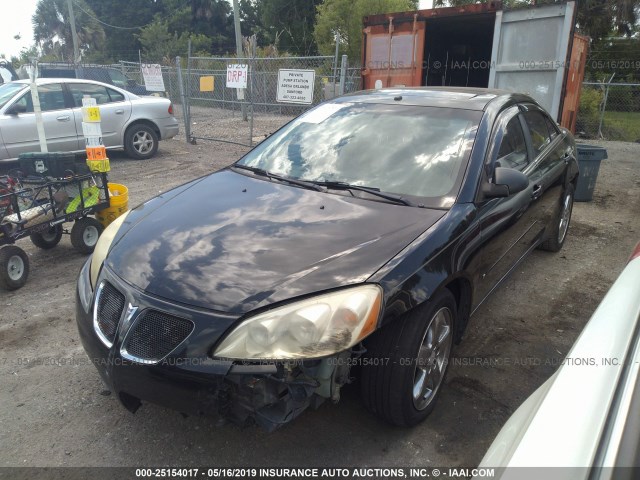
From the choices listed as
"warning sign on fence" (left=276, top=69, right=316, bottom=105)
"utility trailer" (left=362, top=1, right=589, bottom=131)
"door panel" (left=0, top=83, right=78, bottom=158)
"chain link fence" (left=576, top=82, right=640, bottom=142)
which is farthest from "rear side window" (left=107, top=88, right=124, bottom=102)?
"chain link fence" (left=576, top=82, right=640, bottom=142)

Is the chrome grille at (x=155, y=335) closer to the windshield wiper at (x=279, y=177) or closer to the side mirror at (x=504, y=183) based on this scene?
the windshield wiper at (x=279, y=177)

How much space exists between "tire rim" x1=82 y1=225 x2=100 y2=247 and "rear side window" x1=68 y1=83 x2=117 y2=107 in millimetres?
4776

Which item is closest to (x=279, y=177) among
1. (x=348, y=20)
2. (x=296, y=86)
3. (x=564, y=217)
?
(x=564, y=217)

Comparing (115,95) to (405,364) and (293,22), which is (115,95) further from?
(293,22)

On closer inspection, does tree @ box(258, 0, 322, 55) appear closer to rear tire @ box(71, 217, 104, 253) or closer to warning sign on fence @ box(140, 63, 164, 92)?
warning sign on fence @ box(140, 63, 164, 92)

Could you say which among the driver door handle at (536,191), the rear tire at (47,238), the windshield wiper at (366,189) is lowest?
the rear tire at (47,238)

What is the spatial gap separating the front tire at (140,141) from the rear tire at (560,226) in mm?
7967

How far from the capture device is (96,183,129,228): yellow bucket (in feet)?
17.2

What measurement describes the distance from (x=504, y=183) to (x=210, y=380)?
1.93 metres

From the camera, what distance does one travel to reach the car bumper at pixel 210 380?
1.93 m

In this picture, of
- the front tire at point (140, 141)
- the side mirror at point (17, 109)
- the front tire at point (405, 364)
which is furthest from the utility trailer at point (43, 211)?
the front tire at point (140, 141)

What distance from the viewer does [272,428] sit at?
2.01 meters

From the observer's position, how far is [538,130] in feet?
13.2

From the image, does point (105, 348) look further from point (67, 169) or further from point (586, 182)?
point (586, 182)
